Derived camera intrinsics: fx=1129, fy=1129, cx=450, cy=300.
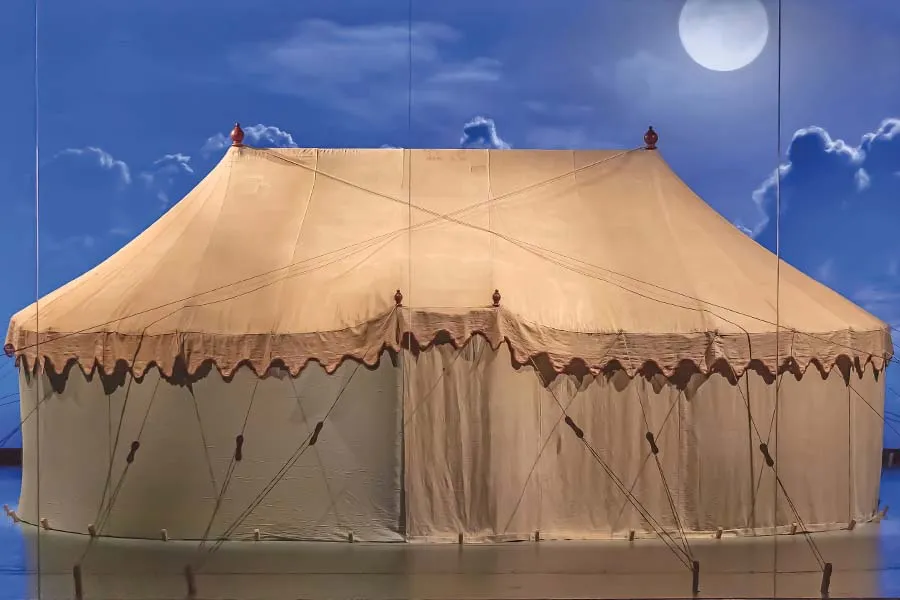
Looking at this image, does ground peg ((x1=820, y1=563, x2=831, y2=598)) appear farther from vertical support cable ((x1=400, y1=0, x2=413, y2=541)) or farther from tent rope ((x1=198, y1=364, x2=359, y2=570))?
tent rope ((x1=198, y1=364, x2=359, y2=570))

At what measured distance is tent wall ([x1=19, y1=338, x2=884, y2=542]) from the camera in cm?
727

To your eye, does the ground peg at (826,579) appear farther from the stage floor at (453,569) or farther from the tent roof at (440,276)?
the tent roof at (440,276)

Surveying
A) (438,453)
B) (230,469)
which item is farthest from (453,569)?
(230,469)

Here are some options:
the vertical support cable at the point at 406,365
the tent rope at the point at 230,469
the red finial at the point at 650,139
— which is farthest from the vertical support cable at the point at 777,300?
the tent rope at the point at 230,469

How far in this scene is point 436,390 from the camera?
7254 mm

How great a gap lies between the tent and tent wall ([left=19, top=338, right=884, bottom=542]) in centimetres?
1

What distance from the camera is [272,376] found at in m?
7.35

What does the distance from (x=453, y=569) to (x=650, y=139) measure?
354 cm

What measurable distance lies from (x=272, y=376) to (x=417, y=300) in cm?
108

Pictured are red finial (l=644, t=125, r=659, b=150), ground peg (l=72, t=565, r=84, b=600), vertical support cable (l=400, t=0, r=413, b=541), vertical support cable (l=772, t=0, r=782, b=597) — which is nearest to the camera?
ground peg (l=72, t=565, r=84, b=600)

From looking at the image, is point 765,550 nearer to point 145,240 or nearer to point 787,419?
point 787,419

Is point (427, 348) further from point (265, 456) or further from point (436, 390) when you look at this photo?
point (265, 456)

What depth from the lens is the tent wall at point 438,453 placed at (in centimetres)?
727

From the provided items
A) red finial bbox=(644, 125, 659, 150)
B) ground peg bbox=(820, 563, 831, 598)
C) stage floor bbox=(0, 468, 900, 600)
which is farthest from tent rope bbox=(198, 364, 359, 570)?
ground peg bbox=(820, 563, 831, 598)
